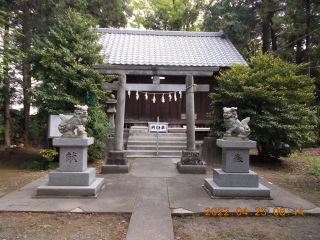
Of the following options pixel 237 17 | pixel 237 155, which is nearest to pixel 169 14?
pixel 237 17

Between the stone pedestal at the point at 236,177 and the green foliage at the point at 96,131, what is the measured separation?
483 centimetres

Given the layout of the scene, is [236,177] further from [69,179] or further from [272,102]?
[272,102]

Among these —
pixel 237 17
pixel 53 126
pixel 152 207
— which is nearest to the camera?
pixel 152 207

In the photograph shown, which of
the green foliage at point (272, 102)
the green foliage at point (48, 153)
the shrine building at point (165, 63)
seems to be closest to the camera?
the green foliage at point (48, 153)

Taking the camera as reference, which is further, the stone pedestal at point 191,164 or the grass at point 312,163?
the grass at point 312,163

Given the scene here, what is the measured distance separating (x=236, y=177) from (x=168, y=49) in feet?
33.9

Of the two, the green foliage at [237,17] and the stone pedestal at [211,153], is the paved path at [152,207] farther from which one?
the green foliage at [237,17]

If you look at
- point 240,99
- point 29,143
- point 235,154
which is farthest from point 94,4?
point 235,154

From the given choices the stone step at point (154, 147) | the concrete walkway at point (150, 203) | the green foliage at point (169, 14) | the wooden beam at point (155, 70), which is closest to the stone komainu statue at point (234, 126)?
the concrete walkway at point (150, 203)

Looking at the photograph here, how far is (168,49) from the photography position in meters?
13.0

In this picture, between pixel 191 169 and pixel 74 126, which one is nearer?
pixel 74 126

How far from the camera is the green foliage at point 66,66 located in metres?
7.38

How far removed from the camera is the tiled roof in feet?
37.1

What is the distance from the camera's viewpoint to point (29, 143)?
1298cm
